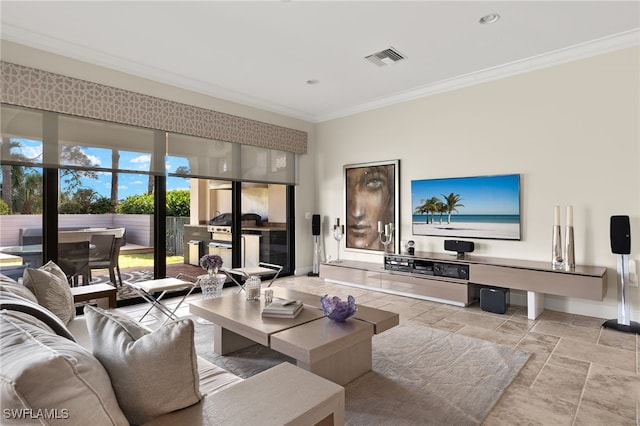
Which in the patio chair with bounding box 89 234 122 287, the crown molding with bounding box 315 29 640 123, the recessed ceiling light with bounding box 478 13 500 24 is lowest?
the patio chair with bounding box 89 234 122 287

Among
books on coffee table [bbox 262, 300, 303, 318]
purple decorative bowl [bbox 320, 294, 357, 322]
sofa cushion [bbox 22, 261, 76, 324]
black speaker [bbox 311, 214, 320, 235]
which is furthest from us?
black speaker [bbox 311, 214, 320, 235]

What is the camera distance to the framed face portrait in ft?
18.2

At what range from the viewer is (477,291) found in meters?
4.55

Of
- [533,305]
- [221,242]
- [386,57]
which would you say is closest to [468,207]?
[533,305]

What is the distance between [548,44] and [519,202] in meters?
1.76

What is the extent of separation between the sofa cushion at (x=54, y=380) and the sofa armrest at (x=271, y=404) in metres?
0.23

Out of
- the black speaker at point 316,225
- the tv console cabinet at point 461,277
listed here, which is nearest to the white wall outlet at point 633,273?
the tv console cabinet at point 461,277

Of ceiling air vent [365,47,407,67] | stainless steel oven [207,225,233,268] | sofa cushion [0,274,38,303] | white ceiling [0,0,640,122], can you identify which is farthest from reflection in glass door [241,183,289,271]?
sofa cushion [0,274,38,303]

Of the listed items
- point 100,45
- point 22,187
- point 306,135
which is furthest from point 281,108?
point 22,187

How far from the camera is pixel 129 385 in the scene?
1132 millimetres

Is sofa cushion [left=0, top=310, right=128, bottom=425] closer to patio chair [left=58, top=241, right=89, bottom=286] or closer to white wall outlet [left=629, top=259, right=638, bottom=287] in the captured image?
patio chair [left=58, top=241, right=89, bottom=286]

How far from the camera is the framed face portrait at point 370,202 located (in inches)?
219

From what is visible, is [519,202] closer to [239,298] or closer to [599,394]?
[599,394]

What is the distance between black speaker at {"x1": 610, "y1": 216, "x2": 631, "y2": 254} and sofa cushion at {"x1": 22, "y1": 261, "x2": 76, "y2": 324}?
15.6 ft
